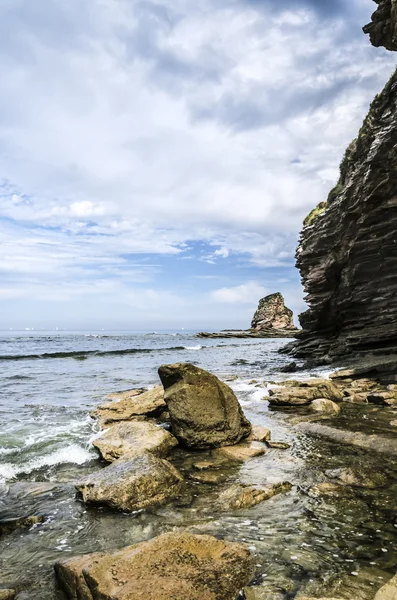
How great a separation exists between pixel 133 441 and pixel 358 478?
590cm

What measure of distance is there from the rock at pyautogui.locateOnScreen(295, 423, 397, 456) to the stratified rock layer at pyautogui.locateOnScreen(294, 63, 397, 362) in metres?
16.7

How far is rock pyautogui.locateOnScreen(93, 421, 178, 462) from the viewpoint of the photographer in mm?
10195

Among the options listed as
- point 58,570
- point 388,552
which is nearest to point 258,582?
point 388,552

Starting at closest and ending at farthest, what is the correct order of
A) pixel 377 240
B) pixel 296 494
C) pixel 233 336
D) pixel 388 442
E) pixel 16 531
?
pixel 16 531 < pixel 296 494 < pixel 388 442 < pixel 377 240 < pixel 233 336

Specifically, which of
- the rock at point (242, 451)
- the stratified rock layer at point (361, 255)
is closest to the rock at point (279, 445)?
the rock at point (242, 451)

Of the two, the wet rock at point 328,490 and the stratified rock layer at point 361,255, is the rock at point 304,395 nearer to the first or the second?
the wet rock at point 328,490

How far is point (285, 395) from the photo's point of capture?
55.7ft

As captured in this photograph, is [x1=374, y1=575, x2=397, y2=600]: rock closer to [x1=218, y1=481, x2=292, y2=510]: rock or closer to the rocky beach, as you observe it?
the rocky beach

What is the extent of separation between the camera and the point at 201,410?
11359 mm

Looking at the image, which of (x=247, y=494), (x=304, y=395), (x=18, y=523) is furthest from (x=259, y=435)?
(x=18, y=523)

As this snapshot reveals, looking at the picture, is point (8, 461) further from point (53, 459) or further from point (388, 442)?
point (388, 442)

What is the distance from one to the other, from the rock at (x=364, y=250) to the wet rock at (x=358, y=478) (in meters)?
15.6

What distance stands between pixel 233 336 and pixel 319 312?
320 ft

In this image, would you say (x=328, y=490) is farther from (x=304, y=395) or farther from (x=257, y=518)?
(x=304, y=395)
